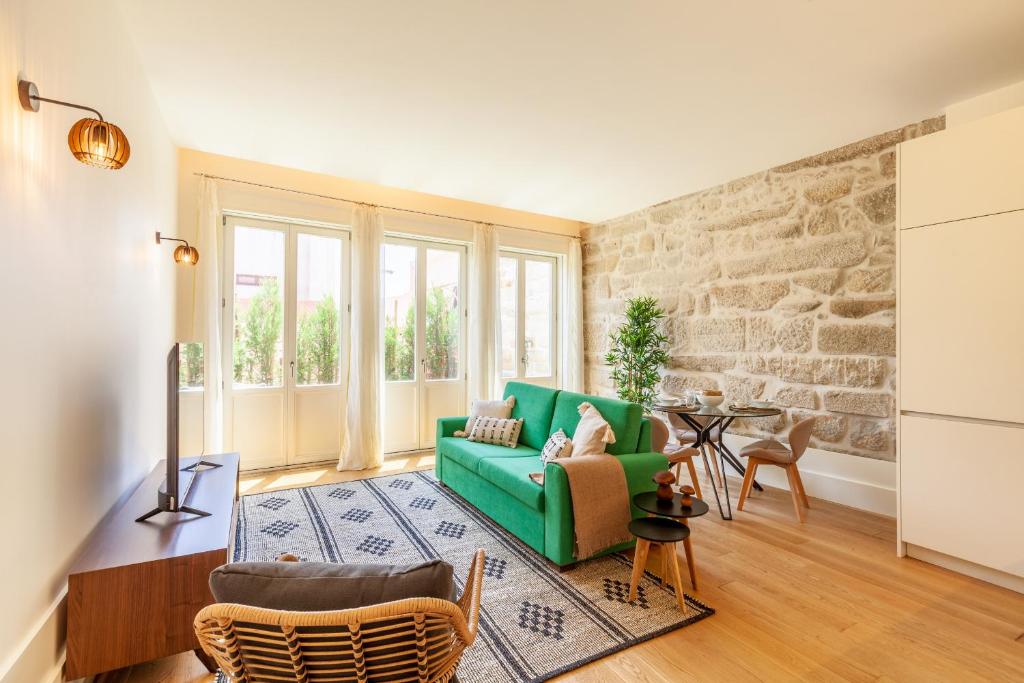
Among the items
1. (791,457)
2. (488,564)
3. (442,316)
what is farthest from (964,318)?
(442,316)

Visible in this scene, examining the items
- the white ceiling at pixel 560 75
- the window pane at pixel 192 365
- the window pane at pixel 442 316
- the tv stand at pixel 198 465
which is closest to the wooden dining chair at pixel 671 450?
the white ceiling at pixel 560 75

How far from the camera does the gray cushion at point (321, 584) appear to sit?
3.42 ft

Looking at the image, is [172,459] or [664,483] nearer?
[172,459]

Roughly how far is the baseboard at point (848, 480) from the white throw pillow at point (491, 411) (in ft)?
8.09

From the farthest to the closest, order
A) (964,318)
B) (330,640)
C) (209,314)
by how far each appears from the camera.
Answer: (209,314) < (964,318) < (330,640)

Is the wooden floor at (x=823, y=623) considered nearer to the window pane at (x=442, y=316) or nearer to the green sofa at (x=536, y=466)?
the green sofa at (x=536, y=466)

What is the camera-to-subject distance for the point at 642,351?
5254 millimetres

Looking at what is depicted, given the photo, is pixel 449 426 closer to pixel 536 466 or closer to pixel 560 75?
pixel 536 466

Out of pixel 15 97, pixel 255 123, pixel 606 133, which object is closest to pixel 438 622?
pixel 15 97

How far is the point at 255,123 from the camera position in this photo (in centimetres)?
352

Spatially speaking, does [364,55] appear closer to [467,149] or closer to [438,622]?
[467,149]

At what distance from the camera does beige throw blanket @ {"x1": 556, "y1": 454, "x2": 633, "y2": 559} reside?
2619 mm

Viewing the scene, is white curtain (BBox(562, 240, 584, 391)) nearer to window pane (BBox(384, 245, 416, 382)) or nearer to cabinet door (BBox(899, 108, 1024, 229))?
window pane (BBox(384, 245, 416, 382))

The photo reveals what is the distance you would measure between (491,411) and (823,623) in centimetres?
261
